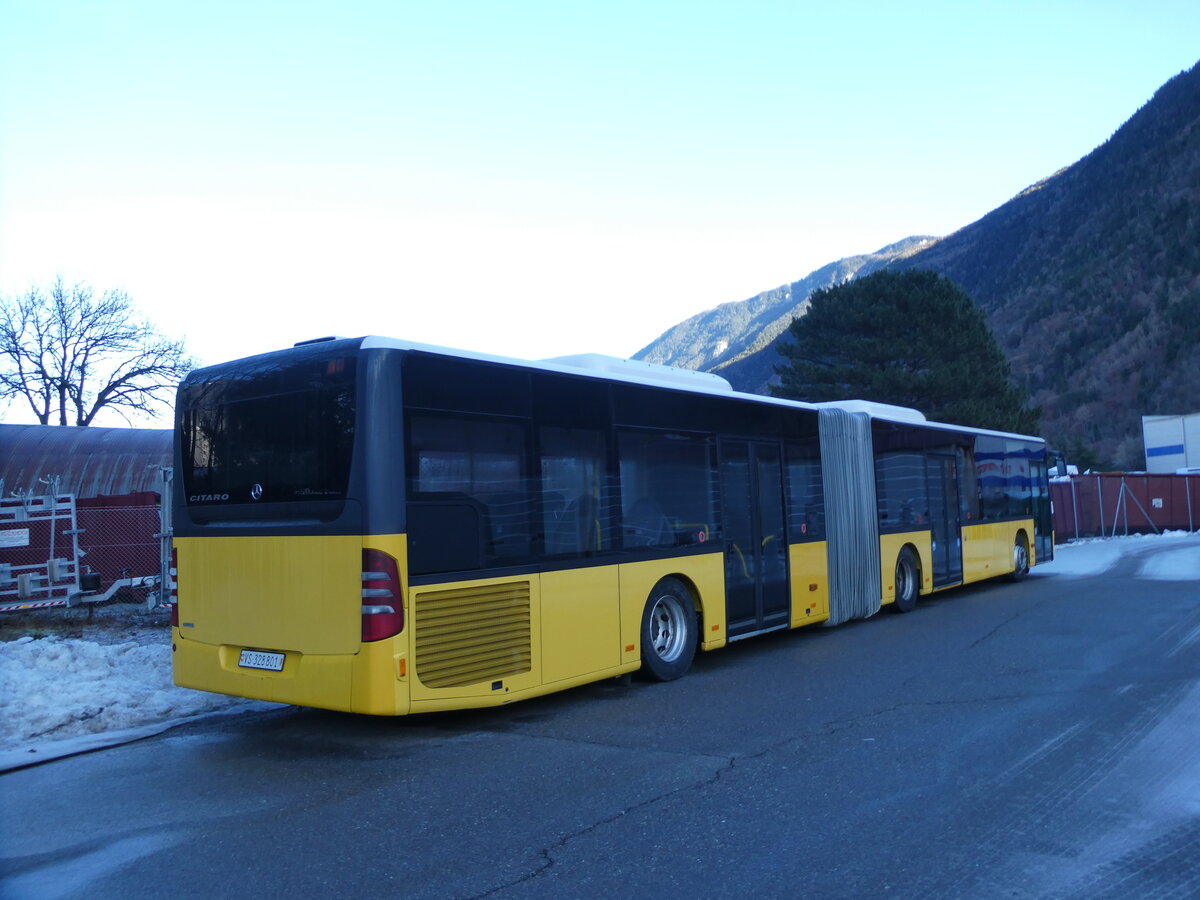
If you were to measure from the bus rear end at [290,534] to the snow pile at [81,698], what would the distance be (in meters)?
0.79

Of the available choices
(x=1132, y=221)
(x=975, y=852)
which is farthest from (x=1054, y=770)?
(x=1132, y=221)

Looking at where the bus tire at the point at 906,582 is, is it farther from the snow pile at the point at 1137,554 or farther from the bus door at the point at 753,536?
the snow pile at the point at 1137,554

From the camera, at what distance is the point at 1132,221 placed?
90.4 m

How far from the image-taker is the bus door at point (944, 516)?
15703 millimetres

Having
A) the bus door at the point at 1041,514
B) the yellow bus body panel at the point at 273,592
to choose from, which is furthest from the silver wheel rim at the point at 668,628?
the bus door at the point at 1041,514

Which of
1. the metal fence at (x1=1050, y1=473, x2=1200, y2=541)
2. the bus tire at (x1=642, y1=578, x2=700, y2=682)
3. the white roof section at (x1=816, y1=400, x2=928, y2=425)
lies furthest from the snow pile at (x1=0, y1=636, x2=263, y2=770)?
the metal fence at (x1=1050, y1=473, x2=1200, y2=541)

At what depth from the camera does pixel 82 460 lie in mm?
21859

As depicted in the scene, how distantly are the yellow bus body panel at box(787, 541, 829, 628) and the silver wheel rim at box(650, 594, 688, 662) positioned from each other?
234 centimetres

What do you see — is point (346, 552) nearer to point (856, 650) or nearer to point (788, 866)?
point (788, 866)

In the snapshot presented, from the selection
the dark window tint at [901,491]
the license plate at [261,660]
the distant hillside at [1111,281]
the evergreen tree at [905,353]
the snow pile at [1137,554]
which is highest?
the distant hillside at [1111,281]

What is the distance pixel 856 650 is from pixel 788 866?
6.84 meters

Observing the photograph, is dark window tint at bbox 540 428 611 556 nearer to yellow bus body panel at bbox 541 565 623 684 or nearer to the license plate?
yellow bus body panel at bbox 541 565 623 684

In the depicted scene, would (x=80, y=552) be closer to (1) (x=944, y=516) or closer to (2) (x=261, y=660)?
(2) (x=261, y=660)

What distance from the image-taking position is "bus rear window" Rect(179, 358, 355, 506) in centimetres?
698
